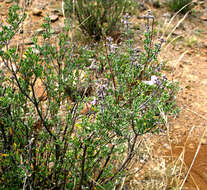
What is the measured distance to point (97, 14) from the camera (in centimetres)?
460

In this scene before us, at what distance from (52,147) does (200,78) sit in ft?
10.6

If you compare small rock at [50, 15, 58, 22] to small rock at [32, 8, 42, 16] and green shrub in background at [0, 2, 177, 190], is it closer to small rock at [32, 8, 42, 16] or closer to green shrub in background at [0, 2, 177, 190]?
small rock at [32, 8, 42, 16]

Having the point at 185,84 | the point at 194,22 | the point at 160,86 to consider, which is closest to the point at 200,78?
the point at 185,84

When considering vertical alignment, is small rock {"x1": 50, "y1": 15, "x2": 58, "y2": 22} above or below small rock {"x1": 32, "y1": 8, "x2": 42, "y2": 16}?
below

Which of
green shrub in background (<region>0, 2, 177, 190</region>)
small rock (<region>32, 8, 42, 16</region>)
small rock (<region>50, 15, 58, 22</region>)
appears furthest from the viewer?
small rock (<region>32, 8, 42, 16</region>)

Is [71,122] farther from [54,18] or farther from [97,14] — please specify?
[54,18]

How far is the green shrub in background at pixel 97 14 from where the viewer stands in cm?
456

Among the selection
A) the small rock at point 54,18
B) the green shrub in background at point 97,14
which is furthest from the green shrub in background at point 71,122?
the small rock at point 54,18

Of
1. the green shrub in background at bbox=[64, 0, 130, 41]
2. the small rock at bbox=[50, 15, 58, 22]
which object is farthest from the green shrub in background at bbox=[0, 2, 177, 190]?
the small rock at bbox=[50, 15, 58, 22]

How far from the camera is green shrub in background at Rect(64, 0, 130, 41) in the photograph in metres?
4.56

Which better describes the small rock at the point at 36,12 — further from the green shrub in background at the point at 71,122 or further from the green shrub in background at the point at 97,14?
the green shrub in background at the point at 71,122

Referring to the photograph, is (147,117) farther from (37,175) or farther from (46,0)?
(46,0)

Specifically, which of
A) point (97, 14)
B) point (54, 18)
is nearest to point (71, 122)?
point (97, 14)

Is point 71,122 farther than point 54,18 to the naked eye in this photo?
No
